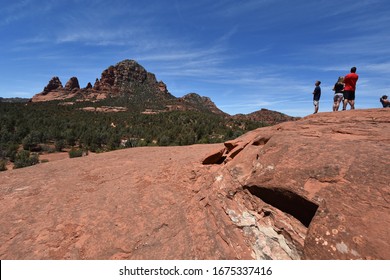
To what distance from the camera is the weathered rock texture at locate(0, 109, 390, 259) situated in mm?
3840

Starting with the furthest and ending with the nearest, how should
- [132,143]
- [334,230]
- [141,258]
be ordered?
[132,143] < [141,258] < [334,230]

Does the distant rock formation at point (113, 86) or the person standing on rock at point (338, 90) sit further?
the distant rock formation at point (113, 86)

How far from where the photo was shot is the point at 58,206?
6855 millimetres

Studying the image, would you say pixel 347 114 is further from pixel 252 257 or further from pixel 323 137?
pixel 252 257

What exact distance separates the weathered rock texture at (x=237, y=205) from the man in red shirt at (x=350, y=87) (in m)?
2.61

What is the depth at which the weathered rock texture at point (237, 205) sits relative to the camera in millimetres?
3840

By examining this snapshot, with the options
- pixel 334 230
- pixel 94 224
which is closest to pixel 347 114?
pixel 334 230

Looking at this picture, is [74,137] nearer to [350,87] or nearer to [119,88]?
[350,87]

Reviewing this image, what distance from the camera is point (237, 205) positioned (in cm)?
543

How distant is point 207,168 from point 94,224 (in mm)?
3665

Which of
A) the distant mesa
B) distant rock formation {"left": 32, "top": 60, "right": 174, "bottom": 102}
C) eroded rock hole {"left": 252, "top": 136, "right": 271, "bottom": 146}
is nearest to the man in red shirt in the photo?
eroded rock hole {"left": 252, "top": 136, "right": 271, "bottom": 146}

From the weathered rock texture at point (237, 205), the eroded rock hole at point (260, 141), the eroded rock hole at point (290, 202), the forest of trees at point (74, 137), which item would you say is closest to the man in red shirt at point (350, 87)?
the weathered rock texture at point (237, 205)

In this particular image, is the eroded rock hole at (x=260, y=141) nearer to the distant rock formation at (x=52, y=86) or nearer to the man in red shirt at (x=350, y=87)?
the man in red shirt at (x=350, y=87)

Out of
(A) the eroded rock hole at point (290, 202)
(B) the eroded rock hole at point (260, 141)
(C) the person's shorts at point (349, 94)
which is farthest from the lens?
(C) the person's shorts at point (349, 94)
